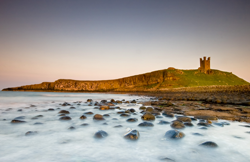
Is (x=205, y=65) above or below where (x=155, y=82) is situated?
above

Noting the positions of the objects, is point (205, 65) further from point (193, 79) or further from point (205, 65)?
point (193, 79)

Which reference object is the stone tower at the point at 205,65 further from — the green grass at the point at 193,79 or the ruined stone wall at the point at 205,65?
the green grass at the point at 193,79

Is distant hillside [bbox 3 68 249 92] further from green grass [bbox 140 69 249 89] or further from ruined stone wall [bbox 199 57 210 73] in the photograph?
ruined stone wall [bbox 199 57 210 73]

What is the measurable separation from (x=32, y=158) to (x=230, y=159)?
2.74m

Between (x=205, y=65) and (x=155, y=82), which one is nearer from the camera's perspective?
(x=155, y=82)

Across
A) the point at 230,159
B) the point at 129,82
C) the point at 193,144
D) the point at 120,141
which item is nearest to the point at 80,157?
the point at 120,141

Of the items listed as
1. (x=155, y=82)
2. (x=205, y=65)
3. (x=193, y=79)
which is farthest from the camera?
(x=205, y=65)

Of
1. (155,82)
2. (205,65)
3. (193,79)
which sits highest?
(205,65)

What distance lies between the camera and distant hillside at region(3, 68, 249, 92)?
225 ft

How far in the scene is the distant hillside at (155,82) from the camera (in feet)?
225

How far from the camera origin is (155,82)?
77.2m

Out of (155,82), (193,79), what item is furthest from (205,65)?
(155,82)

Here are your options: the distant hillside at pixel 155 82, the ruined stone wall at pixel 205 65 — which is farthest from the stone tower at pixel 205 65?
the distant hillside at pixel 155 82

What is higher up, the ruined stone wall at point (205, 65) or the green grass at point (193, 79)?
the ruined stone wall at point (205, 65)
